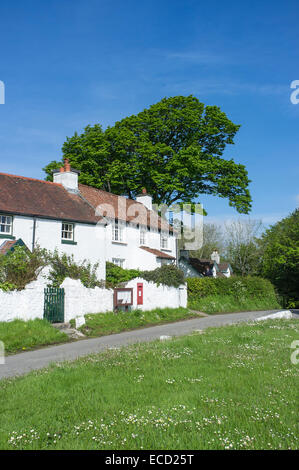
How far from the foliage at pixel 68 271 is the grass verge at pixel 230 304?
31.8 feet

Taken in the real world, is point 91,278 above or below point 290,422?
above

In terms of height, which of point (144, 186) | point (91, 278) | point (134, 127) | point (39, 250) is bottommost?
point (91, 278)

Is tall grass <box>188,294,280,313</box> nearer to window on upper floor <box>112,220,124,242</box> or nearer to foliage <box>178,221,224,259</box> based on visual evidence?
window on upper floor <box>112,220,124,242</box>

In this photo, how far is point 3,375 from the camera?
10.3 meters

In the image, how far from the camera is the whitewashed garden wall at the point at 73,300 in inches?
673

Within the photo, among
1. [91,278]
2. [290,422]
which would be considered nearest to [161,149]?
[91,278]

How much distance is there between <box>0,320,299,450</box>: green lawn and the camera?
5461mm

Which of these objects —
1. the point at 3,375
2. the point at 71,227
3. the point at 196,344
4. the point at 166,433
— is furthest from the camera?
the point at 71,227

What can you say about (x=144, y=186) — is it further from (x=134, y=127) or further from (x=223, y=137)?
(x=223, y=137)

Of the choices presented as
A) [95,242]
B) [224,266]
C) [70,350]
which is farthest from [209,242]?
[70,350]

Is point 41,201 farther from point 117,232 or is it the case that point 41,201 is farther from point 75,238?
point 117,232

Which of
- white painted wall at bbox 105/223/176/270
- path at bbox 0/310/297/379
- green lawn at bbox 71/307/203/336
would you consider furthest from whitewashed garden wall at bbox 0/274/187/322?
white painted wall at bbox 105/223/176/270
